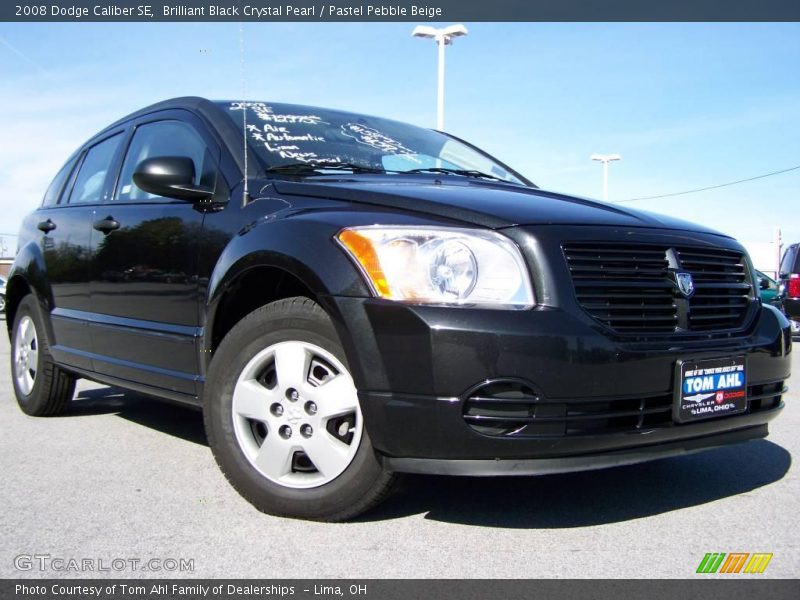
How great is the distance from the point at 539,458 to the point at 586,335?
A: 410 millimetres

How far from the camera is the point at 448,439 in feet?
8.29

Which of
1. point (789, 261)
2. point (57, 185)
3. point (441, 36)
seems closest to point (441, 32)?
point (441, 36)

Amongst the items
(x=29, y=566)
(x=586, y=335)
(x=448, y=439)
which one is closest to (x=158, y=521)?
(x=29, y=566)

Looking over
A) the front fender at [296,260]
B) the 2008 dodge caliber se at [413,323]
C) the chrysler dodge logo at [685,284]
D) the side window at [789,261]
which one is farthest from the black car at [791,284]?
the front fender at [296,260]

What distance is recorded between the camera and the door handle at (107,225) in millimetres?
4141

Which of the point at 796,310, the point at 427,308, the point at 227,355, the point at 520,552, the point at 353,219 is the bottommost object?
the point at 796,310

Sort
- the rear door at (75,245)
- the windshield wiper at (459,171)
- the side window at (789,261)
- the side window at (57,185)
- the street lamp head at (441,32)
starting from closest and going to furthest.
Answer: the windshield wiper at (459,171) → the rear door at (75,245) → the side window at (57,185) → the side window at (789,261) → the street lamp head at (441,32)

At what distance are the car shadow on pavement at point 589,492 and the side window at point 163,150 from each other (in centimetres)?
162

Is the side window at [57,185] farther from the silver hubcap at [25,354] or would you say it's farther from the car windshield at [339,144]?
the car windshield at [339,144]

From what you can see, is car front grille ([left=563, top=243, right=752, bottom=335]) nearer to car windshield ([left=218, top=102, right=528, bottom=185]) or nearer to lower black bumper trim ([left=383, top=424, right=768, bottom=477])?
lower black bumper trim ([left=383, top=424, right=768, bottom=477])

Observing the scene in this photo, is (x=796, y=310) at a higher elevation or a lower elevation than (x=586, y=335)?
lower

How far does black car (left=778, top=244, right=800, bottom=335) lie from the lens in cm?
1257

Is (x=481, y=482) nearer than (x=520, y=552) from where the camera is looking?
No

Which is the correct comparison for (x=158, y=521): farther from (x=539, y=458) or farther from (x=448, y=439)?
(x=539, y=458)
